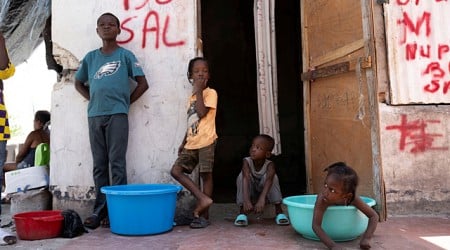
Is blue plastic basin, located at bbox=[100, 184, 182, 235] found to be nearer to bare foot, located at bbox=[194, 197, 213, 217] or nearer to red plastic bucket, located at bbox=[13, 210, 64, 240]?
bare foot, located at bbox=[194, 197, 213, 217]

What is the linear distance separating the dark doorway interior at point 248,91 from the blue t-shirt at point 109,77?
3.60 m

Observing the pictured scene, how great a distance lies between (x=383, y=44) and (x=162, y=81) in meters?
2.07

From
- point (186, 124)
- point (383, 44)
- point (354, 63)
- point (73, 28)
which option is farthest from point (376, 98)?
point (73, 28)

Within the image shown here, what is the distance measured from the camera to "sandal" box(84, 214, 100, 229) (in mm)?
3795

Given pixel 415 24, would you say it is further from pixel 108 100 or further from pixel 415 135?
pixel 108 100

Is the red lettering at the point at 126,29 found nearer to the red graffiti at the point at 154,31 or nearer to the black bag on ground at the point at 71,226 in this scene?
the red graffiti at the point at 154,31

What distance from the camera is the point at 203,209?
A: 3795 millimetres

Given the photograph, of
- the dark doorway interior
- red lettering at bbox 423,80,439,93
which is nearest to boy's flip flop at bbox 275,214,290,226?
red lettering at bbox 423,80,439,93

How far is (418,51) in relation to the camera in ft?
13.6

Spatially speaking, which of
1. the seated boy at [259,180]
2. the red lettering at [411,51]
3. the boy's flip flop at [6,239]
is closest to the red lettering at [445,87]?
the red lettering at [411,51]

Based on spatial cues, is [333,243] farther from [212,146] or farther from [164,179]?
[164,179]

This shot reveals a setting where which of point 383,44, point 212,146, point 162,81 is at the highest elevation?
point 383,44

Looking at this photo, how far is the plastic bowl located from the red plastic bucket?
183 centimetres

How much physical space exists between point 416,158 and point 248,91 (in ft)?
12.3
